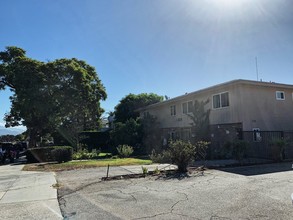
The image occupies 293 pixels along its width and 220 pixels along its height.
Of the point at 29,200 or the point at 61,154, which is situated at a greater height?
the point at 61,154

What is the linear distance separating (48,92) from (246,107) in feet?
57.1

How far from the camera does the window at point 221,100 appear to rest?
69.0 ft

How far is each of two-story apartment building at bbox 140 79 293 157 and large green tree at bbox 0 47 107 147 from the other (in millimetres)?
11122

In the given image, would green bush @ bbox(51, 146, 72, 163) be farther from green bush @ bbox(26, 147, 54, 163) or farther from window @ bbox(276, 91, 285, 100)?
window @ bbox(276, 91, 285, 100)

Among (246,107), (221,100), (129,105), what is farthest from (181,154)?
(129,105)

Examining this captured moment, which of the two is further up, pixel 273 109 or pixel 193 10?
pixel 193 10

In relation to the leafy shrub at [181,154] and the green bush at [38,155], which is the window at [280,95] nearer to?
the leafy shrub at [181,154]

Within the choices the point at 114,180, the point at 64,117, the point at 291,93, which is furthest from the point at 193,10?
the point at 64,117

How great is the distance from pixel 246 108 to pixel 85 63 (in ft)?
61.8

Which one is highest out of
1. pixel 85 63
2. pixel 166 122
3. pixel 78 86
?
pixel 85 63

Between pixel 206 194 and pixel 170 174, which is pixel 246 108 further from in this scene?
pixel 206 194

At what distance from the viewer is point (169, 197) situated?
26.0 ft

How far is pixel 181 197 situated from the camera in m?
7.88

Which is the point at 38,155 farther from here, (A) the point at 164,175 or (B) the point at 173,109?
(B) the point at 173,109
